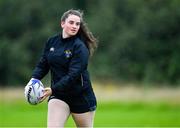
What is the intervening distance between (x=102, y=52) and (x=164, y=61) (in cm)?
777

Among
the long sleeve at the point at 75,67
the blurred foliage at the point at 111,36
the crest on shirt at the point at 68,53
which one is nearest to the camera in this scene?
the long sleeve at the point at 75,67

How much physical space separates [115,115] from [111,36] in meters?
22.2

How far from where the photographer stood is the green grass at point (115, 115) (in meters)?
18.4

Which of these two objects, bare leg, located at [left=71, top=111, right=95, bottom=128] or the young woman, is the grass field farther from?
the young woman

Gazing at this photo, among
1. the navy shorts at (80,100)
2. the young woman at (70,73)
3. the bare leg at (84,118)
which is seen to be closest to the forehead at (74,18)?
the young woman at (70,73)

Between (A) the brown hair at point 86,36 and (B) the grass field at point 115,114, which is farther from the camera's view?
(B) the grass field at point 115,114

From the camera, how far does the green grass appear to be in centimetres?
1836

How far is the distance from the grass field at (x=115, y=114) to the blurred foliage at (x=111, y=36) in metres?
7.88

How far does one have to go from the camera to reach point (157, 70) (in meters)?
35.8

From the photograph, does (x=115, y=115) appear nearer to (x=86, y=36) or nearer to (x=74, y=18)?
(x=86, y=36)

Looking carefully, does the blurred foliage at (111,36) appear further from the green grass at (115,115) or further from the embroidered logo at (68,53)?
the embroidered logo at (68,53)

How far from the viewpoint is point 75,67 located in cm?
850

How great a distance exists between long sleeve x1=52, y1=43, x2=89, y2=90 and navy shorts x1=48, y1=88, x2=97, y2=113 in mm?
184

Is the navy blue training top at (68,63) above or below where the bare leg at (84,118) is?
above
